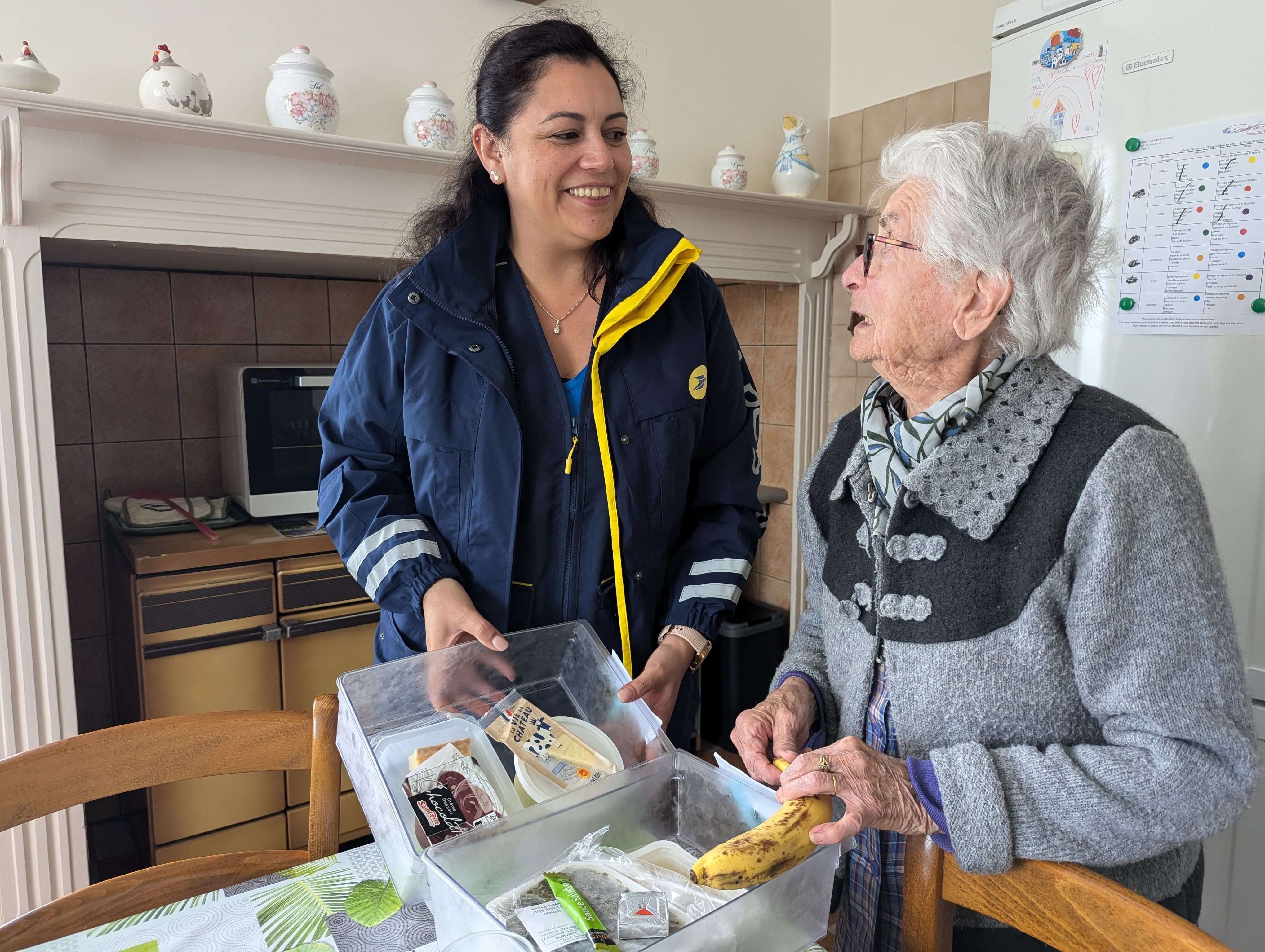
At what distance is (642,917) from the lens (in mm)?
582

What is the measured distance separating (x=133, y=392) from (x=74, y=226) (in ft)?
2.49

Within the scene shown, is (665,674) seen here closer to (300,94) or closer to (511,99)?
(511,99)

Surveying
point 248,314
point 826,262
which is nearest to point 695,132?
point 826,262

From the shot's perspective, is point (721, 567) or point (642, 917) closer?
point (642, 917)

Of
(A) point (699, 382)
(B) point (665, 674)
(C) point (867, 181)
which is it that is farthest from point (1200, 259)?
(C) point (867, 181)

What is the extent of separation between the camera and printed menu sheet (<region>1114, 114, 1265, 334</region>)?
4.22ft

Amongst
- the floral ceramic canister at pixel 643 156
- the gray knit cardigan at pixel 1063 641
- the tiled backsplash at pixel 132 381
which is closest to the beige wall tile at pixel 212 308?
the tiled backsplash at pixel 132 381

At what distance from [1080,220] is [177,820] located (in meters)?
2.13

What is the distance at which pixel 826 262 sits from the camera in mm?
2781

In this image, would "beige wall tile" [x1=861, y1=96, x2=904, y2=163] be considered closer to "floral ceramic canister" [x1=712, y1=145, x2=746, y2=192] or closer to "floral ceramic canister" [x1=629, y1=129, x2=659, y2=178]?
"floral ceramic canister" [x1=712, y1=145, x2=746, y2=192]

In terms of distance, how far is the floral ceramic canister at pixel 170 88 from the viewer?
5.45ft

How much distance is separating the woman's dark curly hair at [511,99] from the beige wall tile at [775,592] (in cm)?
186

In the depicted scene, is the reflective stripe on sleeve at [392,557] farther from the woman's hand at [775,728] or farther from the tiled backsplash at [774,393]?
the tiled backsplash at [774,393]

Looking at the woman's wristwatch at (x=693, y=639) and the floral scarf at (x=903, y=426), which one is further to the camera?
the woman's wristwatch at (x=693, y=639)
